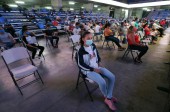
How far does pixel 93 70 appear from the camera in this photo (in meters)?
1.82

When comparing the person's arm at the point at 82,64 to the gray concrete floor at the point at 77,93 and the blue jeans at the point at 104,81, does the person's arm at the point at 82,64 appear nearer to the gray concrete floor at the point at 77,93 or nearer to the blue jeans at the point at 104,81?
the blue jeans at the point at 104,81

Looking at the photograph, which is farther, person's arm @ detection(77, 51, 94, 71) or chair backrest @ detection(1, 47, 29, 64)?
chair backrest @ detection(1, 47, 29, 64)

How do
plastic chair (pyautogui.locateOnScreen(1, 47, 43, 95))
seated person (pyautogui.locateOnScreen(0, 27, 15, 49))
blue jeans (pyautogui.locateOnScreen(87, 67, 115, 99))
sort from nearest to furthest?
blue jeans (pyautogui.locateOnScreen(87, 67, 115, 99)) < plastic chair (pyautogui.locateOnScreen(1, 47, 43, 95)) < seated person (pyautogui.locateOnScreen(0, 27, 15, 49))

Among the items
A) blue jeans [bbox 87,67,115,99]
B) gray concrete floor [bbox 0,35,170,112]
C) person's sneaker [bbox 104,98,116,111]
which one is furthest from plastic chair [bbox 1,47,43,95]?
person's sneaker [bbox 104,98,116,111]

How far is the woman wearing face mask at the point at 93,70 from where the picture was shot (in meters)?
1.82

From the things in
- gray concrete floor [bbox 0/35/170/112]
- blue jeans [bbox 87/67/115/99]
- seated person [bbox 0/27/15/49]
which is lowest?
gray concrete floor [bbox 0/35/170/112]

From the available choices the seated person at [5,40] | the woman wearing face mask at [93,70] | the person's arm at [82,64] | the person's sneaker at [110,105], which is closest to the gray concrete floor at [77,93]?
the person's sneaker at [110,105]

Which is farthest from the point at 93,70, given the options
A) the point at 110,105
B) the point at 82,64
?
the point at 110,105

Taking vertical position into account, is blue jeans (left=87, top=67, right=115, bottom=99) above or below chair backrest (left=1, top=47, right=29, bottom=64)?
below

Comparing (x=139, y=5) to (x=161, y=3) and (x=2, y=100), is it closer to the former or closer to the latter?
(x=161, y=3)

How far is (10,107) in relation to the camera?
A: 75.1 inches

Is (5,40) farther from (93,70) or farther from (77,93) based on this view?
(93,70)

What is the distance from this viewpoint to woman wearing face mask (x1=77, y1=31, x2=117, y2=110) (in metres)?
1.82

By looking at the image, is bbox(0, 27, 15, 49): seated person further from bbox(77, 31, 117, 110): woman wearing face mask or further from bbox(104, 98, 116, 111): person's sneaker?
bbox(104, 98, 116, 111): person's sneaker
